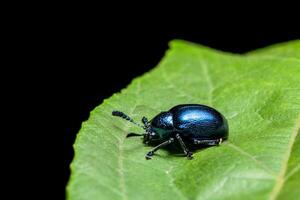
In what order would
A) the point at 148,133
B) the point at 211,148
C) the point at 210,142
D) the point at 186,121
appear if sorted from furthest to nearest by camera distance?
the point at 186,121 < the point at 148,133 < the point at 210,142 < the point at 211,148

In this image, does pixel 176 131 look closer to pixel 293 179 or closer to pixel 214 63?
pixel 214 63

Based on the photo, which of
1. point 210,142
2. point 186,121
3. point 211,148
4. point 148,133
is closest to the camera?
point 211,148

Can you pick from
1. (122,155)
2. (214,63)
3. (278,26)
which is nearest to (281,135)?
(122,155)

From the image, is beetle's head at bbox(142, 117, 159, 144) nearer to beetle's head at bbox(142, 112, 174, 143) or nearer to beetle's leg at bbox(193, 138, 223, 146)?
beetle's head at bbox(142, 112, 174, 143)

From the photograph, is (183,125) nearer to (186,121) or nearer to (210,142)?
(186,121)

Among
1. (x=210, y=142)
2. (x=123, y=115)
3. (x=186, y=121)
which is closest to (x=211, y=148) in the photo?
(x=210, y=142)

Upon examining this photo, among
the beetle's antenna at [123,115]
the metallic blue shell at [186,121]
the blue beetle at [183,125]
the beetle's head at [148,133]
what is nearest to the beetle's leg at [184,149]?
the blue beetle at [183,125]

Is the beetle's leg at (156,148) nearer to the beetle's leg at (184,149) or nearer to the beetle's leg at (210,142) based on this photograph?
the beetle's leg at (184,149)
